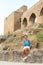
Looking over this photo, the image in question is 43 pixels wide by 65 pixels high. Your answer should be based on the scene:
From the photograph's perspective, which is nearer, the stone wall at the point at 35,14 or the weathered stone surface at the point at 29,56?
the weathered stone surface at the point at 29,56

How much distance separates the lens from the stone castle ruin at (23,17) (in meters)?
38.3

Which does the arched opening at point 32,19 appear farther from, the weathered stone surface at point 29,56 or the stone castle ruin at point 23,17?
the weathered stone surface at point 29,56

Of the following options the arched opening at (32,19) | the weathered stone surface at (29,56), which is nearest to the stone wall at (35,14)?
the arched opening at (32,19)

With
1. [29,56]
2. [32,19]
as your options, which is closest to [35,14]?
[32,19]

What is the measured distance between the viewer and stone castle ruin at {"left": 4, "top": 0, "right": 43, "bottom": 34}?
126ft

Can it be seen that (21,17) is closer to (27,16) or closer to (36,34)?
(27,16)

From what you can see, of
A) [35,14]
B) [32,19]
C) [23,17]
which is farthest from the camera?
[23,17]

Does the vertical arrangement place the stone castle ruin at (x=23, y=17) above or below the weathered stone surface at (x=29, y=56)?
above

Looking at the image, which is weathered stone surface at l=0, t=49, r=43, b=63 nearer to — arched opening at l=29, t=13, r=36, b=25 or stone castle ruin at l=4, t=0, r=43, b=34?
stone castle ruin at l=4, t=0, r=43, b=34

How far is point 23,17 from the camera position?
45562 millimetres

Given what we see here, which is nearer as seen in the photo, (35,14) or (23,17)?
(35,14)

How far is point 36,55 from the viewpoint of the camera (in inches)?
587

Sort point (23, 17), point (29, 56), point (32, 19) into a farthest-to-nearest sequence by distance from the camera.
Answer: point (23, 17) < point (32, 19) < point (29, 56)

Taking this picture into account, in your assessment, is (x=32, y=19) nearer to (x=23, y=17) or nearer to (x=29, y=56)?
(x=23, y=17)
